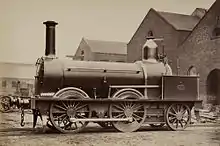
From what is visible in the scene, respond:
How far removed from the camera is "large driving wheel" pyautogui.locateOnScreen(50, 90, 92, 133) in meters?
2.35

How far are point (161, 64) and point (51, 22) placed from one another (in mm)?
838

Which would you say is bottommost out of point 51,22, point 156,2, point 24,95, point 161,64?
point 24,95

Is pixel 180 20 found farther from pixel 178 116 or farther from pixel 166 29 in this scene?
pixel 178 116

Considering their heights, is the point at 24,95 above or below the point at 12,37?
below

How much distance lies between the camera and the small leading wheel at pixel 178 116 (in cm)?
262

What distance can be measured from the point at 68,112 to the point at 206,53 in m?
0.97

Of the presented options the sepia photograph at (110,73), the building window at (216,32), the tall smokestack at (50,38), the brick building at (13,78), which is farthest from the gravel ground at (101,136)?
the building window at (216,32)

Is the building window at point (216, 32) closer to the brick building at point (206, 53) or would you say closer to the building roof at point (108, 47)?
the brick building at point (206, 53)

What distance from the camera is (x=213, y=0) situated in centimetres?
258

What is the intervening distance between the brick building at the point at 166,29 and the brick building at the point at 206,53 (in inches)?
1.7

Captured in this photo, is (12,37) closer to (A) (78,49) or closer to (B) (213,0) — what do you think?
(A) (78,49)

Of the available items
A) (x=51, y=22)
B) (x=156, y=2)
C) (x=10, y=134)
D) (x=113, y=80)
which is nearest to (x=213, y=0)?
(x=156, y=2)

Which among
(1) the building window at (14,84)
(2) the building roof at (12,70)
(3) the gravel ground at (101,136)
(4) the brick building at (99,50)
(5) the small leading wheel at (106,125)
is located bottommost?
(3) the gravel ground at (101,136)

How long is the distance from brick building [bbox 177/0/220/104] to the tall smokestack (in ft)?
2.82
